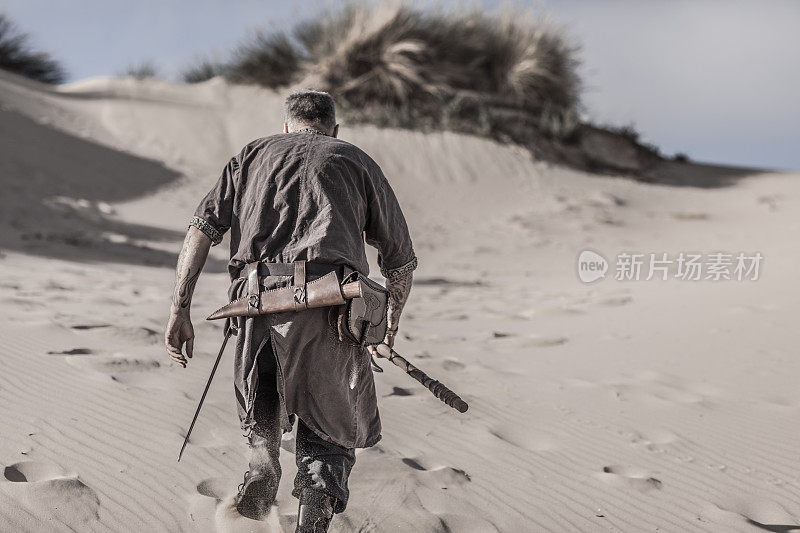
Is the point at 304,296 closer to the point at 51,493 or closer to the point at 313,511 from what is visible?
the point at 313,511

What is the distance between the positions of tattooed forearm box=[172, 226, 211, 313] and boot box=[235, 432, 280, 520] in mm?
504

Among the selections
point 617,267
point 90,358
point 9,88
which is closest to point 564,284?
point 617,267

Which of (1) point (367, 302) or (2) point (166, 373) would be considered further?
(2) point (166, 373)

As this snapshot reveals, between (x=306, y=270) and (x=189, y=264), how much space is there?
0.46 metres

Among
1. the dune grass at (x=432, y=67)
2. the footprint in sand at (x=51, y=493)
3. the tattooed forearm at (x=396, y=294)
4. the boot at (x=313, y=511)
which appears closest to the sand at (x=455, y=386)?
the footprint in sand at (x=51, y=493)

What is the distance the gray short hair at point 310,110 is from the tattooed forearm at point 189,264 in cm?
49

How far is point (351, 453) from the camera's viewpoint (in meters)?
2.52

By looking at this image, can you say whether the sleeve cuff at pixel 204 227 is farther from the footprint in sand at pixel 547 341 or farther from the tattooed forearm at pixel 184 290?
the footprint in sand at pixel 547 341

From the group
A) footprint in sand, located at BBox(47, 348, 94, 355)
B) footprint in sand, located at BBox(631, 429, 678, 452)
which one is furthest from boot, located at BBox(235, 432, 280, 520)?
footprint in sand, located at BBox(631, 429, 678, 452)

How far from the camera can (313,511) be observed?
93.3 inches

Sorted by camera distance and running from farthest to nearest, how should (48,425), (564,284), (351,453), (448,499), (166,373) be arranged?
(564,284)
(166,373)
(48,425)
(448,499)
(351,453)

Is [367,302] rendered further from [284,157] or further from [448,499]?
[448,499]

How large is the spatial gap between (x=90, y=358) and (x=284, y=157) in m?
2.36

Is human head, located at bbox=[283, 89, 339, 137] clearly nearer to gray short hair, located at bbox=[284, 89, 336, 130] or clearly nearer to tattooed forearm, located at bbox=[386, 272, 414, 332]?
gray short hair, located at bbox=[284, 89, 336, 130]
